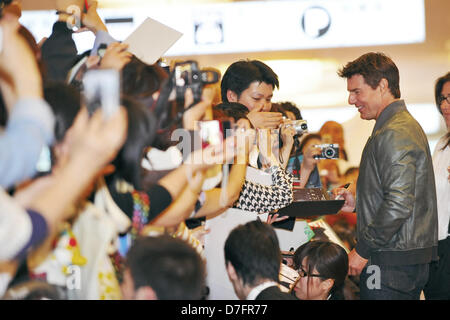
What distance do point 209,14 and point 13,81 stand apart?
3.84 metres

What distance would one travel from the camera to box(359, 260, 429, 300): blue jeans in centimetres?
266

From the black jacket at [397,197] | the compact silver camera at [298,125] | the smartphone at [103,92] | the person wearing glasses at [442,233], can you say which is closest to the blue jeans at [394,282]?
the black jacket at [397,197]

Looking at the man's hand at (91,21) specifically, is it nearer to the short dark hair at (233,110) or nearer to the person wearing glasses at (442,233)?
the short dark hair at (233,110)

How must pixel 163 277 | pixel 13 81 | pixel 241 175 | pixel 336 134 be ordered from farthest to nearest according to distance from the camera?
pixel 336 134 → pixel 241 175 → pixel 163 277 → pixel 13 81

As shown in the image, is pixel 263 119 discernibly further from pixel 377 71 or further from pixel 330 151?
pixel 330 151

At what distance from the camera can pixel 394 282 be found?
2.66m

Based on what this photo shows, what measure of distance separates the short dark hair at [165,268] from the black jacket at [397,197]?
1.30m

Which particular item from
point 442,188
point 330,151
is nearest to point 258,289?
point 330,151

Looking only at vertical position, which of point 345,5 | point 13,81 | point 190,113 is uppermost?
point 345,5

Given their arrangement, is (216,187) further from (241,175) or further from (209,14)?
(209,14)

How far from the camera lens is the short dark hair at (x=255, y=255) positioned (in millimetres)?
2029

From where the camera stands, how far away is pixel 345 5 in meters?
4.94

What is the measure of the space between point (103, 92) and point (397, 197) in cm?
162
